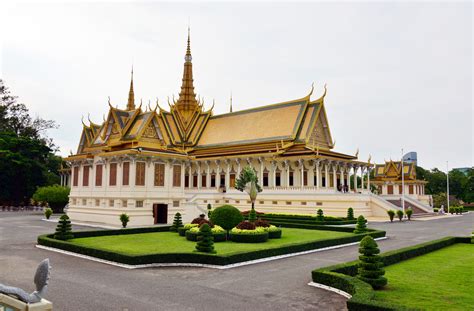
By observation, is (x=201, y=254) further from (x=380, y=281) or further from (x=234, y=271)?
(x=380, y=281)

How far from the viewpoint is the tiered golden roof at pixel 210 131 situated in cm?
3319

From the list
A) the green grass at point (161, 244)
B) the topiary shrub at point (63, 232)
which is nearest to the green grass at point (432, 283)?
the green grass at point (161, 244)

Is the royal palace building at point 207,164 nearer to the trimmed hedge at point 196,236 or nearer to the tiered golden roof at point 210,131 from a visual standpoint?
the tiered golden roof at point 210,131

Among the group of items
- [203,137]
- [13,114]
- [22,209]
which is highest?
[13,114]

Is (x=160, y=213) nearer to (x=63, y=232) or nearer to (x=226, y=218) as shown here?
(x=63, y=232)

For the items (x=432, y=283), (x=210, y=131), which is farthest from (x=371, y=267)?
(x=210, y=131)

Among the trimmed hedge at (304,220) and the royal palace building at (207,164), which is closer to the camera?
the trimmed hedge at (304,220)

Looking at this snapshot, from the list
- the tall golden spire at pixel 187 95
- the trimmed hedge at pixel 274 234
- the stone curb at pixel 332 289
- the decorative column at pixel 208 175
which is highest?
the tall golden spire at pixel 187 95

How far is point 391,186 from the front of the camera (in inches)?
2552

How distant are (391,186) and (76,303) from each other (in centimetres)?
6390

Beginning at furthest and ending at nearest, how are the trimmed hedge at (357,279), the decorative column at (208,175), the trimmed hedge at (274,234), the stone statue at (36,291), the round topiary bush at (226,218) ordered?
the decorative column at (208,175)
the trimmed hedge at (274,234)
the round topiary bush at (226,218)
the trimmed hedge at (357,279)
the stone statue at (36,291)

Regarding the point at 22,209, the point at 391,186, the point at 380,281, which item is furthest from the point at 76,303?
the point at 391,186

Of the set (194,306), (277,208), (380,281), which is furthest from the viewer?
(277,208)

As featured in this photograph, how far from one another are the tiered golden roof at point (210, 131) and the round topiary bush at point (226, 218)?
508 inches
